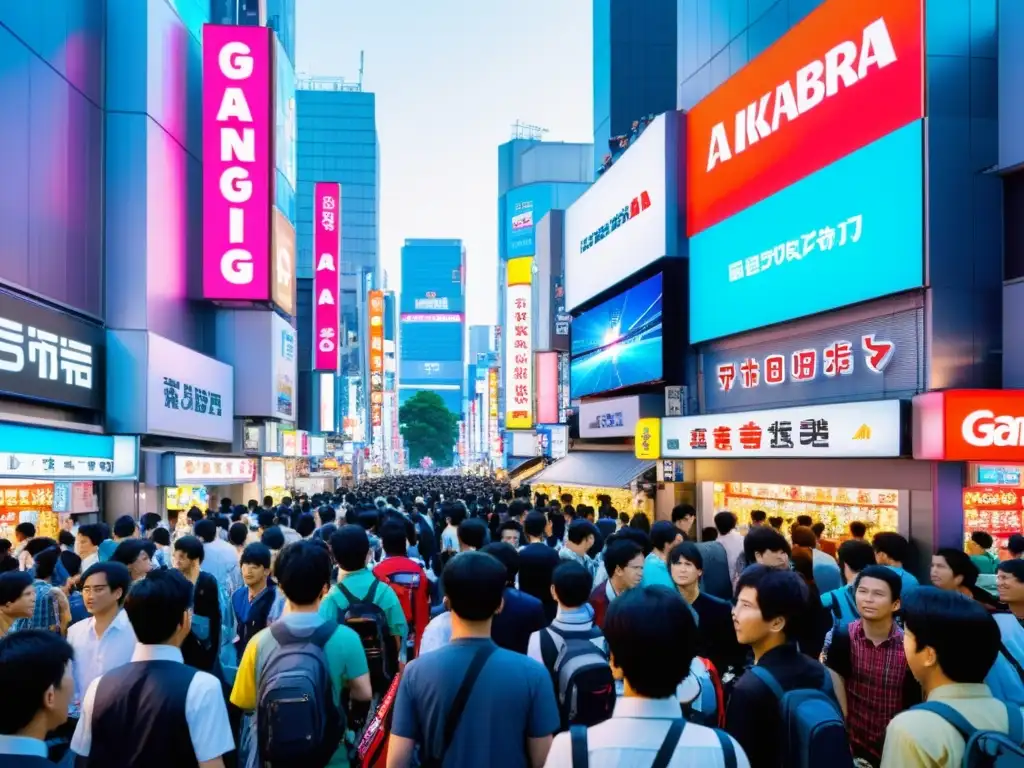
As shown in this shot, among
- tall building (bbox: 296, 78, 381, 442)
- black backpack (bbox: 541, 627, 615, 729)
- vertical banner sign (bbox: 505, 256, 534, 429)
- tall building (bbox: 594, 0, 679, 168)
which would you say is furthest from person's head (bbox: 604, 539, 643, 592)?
tall building (bbox: 296, 78, 381, 442)

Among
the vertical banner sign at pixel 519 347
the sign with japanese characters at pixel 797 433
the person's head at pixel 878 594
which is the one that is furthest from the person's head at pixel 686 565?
Answer: the vertical banner sign at pixel 519 347

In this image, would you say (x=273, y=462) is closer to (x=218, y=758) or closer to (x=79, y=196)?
(x=79, y=196)

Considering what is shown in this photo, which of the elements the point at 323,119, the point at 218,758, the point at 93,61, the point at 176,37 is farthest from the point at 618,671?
the point at 323,119

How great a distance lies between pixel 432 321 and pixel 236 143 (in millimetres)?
166077

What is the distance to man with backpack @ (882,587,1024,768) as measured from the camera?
2.43 metres

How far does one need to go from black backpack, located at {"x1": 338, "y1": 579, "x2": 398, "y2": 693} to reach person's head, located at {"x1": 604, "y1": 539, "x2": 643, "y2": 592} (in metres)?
1.42

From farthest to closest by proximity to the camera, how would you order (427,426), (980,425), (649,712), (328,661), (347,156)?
1. (347,156)
2. (427,426)
3. (980,425)
4. (328,661)
5. (649,712)

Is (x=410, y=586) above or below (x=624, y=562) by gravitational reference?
below

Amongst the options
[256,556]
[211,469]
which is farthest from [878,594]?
[211,469]

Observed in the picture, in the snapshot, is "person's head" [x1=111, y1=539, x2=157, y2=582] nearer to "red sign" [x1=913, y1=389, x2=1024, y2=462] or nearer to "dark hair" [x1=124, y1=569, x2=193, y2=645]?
"dark hair" [x1=124, y1=569, x2=193, y2=645]

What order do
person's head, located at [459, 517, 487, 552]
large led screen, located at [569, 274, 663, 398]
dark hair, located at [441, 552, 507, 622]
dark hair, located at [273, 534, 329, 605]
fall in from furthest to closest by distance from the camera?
large led screen, located at [569, 274, 663, 398], person's head, located at [459, 517, 487, 552], dark hair, located at [273, 534, 329, 605], dark hair, located at [441, 552, 507, 622]

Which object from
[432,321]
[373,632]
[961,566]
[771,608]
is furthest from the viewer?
[432,321]

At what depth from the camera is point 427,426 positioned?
101 meters

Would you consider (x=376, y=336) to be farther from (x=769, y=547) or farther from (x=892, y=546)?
(x=892, y=546)
